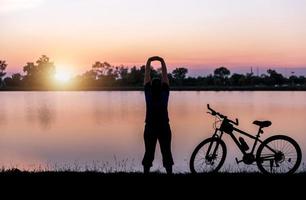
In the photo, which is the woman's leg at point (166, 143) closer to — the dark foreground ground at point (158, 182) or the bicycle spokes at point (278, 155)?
the dark foreground ground at point (158, 182)

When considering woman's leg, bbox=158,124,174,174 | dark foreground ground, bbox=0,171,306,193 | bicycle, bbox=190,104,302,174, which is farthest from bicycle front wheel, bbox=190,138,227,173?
dark foreground ground, bbox=0,171,306,193

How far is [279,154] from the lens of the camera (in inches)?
339

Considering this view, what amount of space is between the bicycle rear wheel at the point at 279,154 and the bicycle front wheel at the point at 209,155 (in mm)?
649

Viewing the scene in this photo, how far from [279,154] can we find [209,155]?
4.06ft

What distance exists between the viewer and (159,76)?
846cm

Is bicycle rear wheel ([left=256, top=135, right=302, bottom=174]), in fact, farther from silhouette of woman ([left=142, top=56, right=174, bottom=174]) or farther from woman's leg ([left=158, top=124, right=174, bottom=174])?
silhouette of woman ([left=142, top=56, right=174, bottom=174])

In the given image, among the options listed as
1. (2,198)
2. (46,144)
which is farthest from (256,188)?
(46,144)

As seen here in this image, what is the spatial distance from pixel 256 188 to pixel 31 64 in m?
161

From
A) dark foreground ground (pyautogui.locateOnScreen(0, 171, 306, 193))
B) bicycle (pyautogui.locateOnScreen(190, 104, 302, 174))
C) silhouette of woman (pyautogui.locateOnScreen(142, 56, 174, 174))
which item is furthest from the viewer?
bicycle (pyautogui.locateOnScreen(190, 104, 302, 174))

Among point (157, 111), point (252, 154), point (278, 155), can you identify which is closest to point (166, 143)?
point (157, 111)

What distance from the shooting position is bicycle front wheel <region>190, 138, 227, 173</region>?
8.57m

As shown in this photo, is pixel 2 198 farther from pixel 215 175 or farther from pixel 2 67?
pixel 2 67

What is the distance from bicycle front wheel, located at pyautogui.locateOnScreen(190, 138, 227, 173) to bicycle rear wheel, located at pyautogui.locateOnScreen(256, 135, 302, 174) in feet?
2.13

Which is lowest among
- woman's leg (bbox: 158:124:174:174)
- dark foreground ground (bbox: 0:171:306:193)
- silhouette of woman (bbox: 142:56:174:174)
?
dark foreground ground (bbox: 0:171:306:193)
